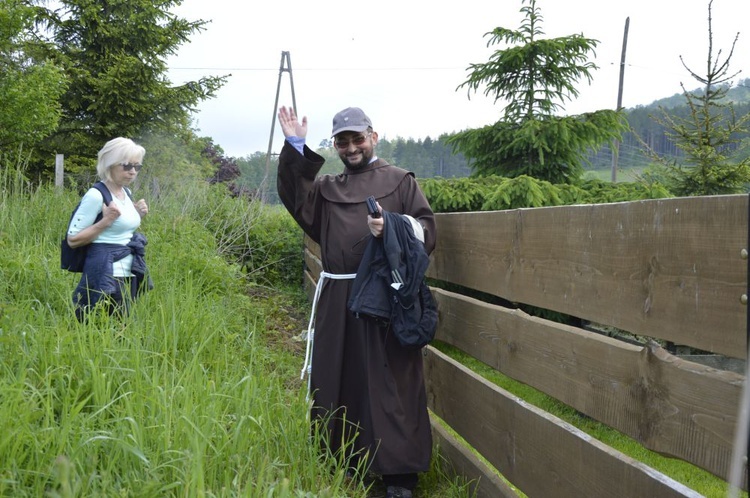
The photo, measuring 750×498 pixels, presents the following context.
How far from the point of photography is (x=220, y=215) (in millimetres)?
10695

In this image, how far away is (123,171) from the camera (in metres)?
4.44

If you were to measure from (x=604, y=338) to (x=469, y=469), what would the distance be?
4.79ft

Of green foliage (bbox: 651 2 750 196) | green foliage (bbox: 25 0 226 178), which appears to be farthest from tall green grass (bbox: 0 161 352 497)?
green foliage (bbox: 25 0 226 178)

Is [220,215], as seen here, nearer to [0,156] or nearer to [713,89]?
[0,156]

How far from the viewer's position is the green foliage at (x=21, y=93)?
13219mm

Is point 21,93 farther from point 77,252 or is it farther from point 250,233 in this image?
point 77,252

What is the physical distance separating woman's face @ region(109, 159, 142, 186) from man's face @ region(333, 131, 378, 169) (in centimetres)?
128

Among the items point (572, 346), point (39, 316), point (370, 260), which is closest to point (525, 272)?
point (572, 346)

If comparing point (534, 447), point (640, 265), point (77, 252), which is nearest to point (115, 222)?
point (77, 252)

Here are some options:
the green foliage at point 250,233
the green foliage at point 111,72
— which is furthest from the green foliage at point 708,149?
the green foliage at point 111,72

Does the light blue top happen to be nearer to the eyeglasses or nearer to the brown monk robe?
the brown monk robe

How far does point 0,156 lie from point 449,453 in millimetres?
11416

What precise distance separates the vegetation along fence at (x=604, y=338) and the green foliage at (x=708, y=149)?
232 inches

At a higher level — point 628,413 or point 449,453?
point 628,413
